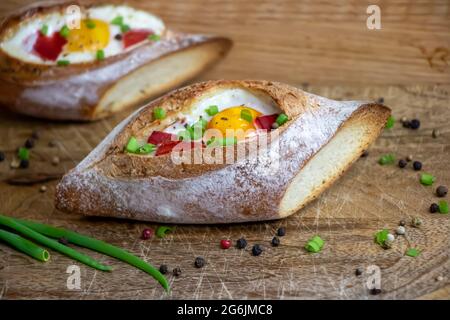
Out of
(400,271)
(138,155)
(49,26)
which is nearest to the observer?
(400,271)

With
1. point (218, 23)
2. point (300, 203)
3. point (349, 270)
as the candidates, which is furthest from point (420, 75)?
point (349, 270)

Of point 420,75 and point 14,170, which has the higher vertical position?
point 420,75

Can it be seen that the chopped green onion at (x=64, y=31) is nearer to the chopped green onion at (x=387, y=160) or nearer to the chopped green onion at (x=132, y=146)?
the chopped green onion at (x=132, y=146)

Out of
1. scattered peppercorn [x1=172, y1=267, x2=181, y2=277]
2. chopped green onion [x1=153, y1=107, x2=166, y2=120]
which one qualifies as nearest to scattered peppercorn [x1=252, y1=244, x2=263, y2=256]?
scattered peppercorn [x1=172, y1=267, x2=181, y2=277]

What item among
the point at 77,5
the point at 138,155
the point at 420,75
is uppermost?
the point at 77,5

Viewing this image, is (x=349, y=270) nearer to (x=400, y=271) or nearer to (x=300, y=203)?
(x=400, y=271)

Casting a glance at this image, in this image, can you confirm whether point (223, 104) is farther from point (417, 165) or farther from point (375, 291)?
point (375, 291)

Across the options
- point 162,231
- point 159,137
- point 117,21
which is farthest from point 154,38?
point 162,231

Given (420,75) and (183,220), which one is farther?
(420,75)
